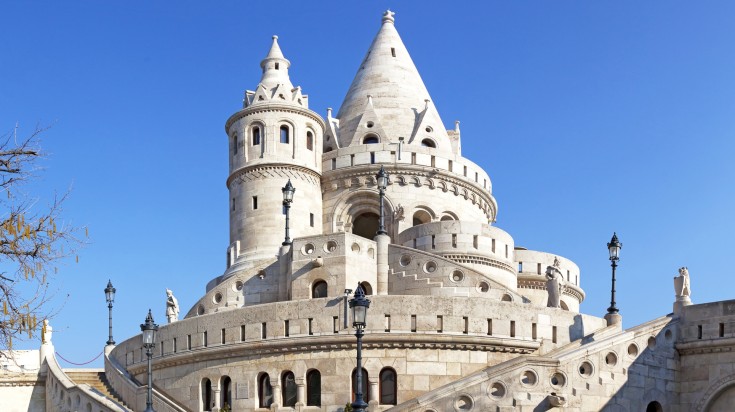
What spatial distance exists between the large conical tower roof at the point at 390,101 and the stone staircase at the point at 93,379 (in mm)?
12514

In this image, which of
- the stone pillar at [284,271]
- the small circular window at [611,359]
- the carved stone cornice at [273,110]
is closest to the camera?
the small circular window at [611,359]

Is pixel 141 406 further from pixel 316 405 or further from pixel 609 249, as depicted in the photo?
pixel 609 249

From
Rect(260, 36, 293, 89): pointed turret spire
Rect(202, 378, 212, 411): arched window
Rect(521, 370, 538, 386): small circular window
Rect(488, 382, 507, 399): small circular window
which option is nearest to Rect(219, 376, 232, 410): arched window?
Rect(202, 378, 212, 411): arched window

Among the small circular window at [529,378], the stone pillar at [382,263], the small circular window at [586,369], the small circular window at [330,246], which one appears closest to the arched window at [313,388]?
the small circular window at [330,246]

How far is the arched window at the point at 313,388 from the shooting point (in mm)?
27062

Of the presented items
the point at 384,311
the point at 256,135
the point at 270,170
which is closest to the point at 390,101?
the point at 256,135

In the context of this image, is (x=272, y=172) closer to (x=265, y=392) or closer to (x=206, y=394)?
(x=206, y=394)

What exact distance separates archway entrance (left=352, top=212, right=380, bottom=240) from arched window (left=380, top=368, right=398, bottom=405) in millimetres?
13108

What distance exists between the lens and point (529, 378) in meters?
24.0

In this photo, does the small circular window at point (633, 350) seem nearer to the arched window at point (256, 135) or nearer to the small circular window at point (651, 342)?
the small circular window at point (651, 342)

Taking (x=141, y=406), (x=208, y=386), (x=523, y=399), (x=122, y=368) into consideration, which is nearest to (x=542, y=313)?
(x=523, y=399)

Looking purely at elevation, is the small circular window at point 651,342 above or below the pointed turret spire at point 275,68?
below

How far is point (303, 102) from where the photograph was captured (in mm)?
38000

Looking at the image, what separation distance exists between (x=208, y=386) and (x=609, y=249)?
38.1ft
